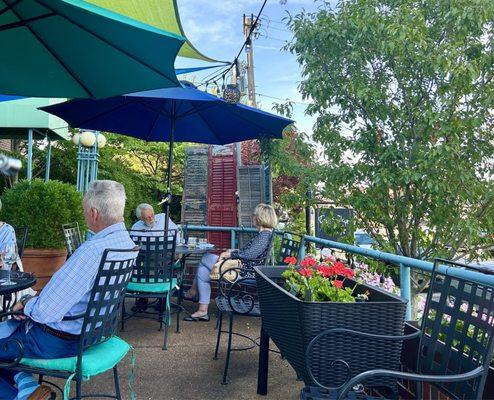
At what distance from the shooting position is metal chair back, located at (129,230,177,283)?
4238 mm

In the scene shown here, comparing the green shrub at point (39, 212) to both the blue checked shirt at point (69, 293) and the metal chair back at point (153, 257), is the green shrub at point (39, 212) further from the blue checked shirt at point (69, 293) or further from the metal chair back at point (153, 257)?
the blue checked shirt at point (69, 293)

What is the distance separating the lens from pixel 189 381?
3365mm

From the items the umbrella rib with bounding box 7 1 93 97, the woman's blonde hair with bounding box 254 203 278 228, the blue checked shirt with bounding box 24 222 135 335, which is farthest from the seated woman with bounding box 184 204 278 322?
the blue checked shirt with bounding box 24 222 135 335

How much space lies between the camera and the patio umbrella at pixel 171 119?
5.32 m

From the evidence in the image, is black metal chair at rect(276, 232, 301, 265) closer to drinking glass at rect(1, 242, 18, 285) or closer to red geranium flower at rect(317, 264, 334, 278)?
red geranium flower at rect(317, 264, 334, 278)

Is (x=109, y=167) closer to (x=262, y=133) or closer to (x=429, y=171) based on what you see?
(x=262, y=133)

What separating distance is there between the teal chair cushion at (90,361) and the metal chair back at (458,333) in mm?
1496

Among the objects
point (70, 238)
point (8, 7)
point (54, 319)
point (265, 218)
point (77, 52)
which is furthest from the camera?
point (265, 218)

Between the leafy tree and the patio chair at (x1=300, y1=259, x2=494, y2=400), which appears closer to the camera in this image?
the patio chair at (x1=300, y1=259, x2=494, y2=400)

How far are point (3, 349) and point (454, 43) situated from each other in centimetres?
545

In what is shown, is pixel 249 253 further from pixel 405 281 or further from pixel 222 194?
pixel 222 194

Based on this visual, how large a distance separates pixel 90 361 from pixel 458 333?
1683 mm

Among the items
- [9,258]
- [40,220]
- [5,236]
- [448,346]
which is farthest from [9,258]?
[40,220]

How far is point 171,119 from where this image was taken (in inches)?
210
